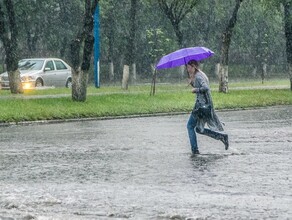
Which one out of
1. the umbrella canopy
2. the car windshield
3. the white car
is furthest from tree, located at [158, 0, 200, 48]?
the umbrella canopy

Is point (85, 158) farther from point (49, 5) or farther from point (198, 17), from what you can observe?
point (198, 17)

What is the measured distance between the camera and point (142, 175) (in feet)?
41.9

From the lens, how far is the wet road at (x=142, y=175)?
959 cm

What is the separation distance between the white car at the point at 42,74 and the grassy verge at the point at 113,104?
476 centimetres

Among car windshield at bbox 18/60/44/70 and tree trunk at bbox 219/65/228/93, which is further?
car windshield at bbox 18/60/44/70

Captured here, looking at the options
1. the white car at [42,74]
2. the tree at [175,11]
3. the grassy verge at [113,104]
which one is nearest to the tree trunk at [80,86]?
the grassy verge at [113,104]

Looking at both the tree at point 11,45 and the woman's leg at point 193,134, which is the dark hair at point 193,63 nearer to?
the woman's leg at point 193,134

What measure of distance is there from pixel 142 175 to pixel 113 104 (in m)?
17.4

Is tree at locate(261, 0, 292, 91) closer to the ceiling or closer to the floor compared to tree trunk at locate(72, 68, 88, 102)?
closer to the ceiling

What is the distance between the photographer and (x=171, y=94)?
35312mm

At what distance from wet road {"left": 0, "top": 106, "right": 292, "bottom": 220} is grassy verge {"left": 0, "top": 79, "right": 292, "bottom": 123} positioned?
3.99m

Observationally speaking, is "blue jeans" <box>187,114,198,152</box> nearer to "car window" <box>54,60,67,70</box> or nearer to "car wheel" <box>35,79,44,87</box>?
"car wheel" <box>35,79,44,87</box>

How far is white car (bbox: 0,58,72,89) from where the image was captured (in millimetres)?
41469

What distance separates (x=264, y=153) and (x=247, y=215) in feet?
22.3
